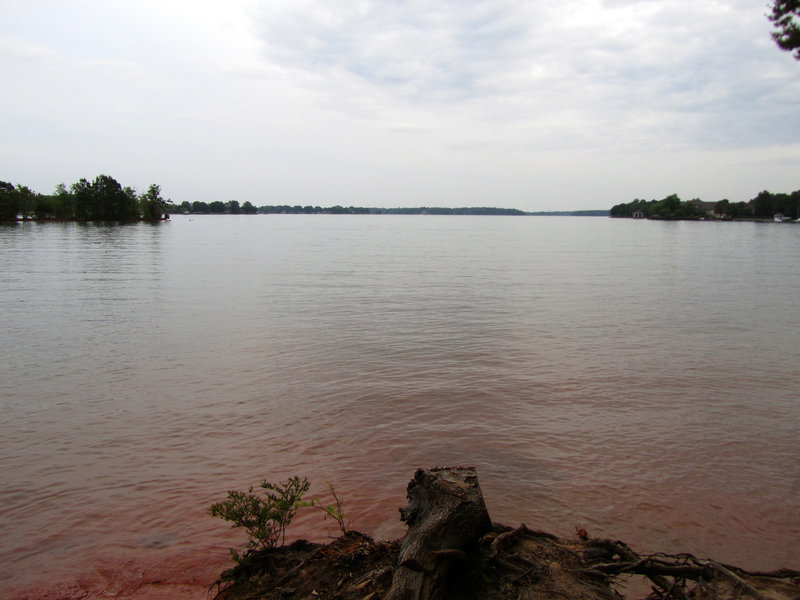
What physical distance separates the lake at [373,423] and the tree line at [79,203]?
419 ft

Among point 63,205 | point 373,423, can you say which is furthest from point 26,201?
point 373,423

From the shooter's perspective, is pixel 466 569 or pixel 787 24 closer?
pixel 466 569

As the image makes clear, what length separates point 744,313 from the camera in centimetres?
1923

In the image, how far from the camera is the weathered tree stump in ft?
11.5

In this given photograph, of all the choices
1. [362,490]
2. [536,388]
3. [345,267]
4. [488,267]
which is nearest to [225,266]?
[345,267]

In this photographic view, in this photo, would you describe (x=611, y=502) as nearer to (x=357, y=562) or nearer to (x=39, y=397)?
(x=357, y=562)

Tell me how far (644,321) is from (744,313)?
16.4ft

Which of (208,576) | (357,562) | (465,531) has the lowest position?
(208,576)

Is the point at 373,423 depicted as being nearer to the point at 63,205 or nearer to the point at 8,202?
the point at 8,202

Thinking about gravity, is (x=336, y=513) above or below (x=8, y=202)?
below

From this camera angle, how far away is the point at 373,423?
27.5 feet

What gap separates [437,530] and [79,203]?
5937 inches

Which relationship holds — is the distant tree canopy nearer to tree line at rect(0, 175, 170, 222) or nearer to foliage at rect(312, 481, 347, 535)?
foliage at rect(312, 481, 347, 535)

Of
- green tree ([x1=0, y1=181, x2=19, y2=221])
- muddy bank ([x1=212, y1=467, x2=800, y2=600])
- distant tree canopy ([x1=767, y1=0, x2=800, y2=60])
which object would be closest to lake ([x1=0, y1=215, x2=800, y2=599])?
muddy bank ([x1=212, y1=467, x2=800, y2=600])
